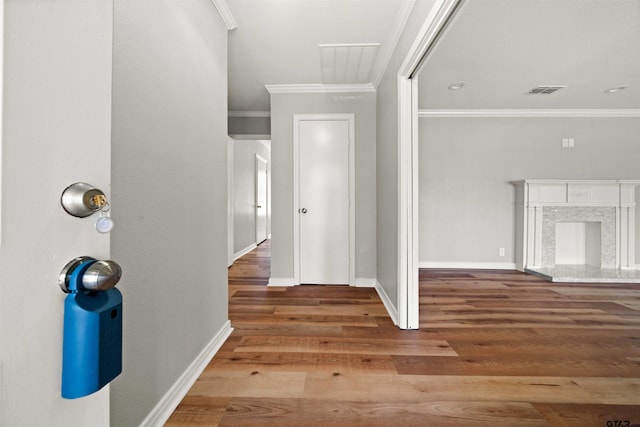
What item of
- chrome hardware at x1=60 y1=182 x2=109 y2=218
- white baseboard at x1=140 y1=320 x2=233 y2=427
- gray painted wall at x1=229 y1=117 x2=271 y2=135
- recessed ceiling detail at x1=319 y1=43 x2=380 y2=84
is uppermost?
recessed ceiling detail at x1=319 y1=43 x2=380 y2=84

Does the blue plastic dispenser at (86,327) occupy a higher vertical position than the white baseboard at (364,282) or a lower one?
higher

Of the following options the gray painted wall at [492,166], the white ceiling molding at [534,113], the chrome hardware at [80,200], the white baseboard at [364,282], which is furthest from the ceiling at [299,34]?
the white baseboard at [364,282]

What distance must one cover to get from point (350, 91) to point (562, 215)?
3673 millimetres

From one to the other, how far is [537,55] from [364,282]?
3.05 meters

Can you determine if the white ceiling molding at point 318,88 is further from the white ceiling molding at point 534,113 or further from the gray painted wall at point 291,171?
the white ceiling molding at point 534,113

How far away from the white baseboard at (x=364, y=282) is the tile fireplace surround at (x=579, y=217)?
2548 mm

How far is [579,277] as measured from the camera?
406 cm

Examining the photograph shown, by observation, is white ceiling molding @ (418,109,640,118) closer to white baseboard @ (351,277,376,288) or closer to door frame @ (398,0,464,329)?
door frame @ (398,0,464,329)

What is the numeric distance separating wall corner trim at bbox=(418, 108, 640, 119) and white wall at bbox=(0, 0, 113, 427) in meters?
4.84

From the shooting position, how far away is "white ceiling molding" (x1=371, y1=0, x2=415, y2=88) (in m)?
2.24

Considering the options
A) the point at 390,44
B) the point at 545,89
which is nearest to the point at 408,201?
the point at 390,44

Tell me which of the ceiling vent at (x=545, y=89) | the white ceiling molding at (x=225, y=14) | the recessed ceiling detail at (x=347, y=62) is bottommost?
the white ceiling molding at (x=225, y=14)

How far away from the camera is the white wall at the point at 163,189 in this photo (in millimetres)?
1172

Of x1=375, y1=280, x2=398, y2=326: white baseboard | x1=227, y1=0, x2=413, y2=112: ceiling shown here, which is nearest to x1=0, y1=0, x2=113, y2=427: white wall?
x1=227, y1=0, x2=413, y2=112: ceiling
